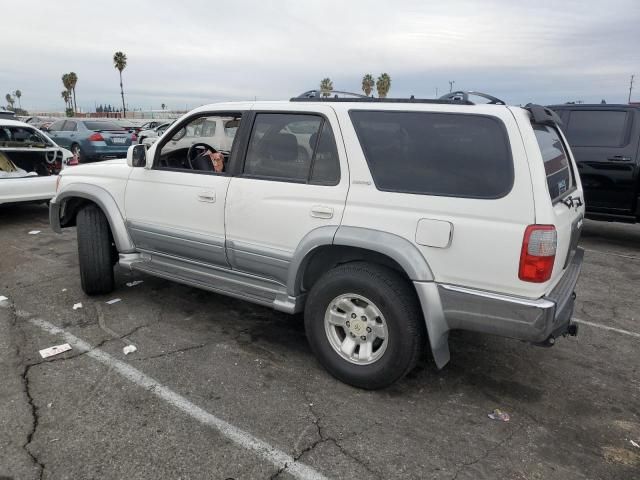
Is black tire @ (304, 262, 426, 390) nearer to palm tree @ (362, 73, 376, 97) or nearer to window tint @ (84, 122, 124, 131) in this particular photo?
window tint @ (84, 122, 124, 131)

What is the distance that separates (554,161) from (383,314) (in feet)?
4.87

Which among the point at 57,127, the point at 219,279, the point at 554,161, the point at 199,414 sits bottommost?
the point at 199,414

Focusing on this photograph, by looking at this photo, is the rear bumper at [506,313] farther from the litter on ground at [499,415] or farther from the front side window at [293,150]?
the front side window at [293,150]

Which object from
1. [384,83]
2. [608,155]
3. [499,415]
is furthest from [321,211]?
[384,83]

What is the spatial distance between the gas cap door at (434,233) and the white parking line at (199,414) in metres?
1.39

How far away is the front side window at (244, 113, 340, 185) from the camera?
332 centimetres

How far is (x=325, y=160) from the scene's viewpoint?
10.9 feet

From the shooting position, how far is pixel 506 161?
2.73 m

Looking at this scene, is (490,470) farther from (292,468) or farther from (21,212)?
(21,212)

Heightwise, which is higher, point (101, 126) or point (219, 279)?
point (101, 126)

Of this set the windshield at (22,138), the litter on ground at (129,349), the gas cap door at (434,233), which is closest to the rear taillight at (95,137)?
the windshield at (22,138)

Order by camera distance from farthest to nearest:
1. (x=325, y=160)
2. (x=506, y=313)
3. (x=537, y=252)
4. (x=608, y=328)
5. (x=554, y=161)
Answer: (x=608, y=328), (x=325, y=160), (x=554, y=161), (x=506, y=313), (x=537, y=252)

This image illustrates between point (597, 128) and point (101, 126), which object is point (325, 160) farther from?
point (101, 126)

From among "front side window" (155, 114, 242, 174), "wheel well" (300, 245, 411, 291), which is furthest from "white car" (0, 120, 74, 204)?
"wheel well" (300, 245, 411, 291)
